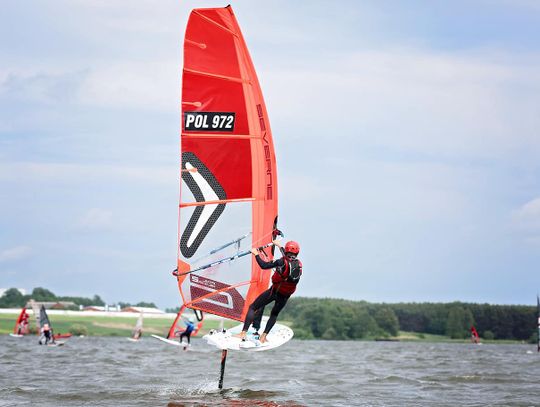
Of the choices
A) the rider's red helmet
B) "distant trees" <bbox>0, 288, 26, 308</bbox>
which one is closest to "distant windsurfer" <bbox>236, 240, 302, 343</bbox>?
the rider's red helmet

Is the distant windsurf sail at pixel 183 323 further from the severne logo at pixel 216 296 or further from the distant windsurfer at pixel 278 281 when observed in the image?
the distant windsurfer at pixel 278 281

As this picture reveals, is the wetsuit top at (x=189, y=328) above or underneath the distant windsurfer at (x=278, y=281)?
underneath

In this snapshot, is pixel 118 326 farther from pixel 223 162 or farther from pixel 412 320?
pixel 223 162

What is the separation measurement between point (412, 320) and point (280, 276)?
9317cm

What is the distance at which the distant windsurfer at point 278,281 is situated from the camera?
13797mm

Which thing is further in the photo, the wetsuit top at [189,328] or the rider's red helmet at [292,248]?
the wetsuit top at [189,328]

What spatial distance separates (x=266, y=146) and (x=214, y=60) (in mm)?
1618

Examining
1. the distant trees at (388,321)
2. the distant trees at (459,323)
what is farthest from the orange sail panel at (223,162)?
the distant trees at (388,321)

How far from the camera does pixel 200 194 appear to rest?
14609 millimetres

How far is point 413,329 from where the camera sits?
104188 millimetres

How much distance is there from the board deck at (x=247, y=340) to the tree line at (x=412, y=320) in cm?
8377

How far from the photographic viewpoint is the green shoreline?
9688 cm

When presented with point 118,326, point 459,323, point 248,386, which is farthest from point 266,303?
point 118,326

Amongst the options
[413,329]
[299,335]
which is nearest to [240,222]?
[299,335]
